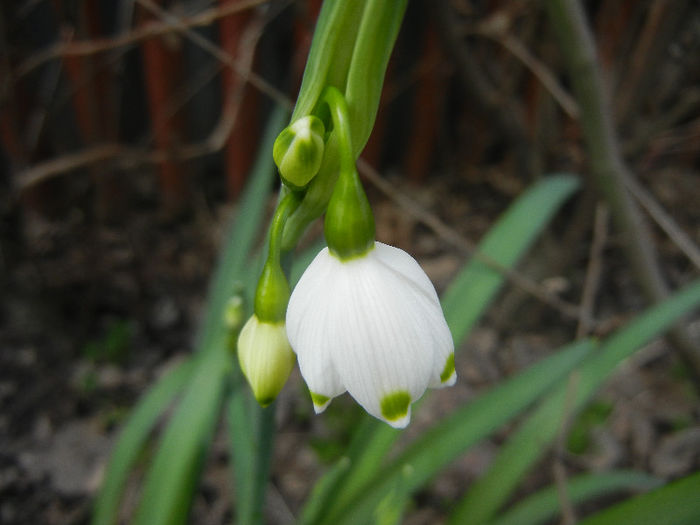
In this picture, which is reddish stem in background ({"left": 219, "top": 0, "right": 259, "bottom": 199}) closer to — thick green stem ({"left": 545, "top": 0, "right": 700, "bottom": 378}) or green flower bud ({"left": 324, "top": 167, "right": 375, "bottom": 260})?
thick green stem ({"left": 545, "top": 0, "right": 700, "bottom": 378})

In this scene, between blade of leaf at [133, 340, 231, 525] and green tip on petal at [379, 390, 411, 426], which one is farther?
blade of leaf at [133, 340, 231, 525]

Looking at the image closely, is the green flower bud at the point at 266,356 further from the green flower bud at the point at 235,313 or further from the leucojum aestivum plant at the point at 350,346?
the green flower bud at the point at 235,313

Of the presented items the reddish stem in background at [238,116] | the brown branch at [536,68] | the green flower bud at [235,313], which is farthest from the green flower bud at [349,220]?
the reddish stem in background at [238,116]

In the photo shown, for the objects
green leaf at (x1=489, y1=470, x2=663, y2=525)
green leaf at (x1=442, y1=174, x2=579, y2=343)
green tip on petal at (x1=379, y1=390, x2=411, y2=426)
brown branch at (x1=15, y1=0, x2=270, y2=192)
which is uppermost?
brown branch at (x1=15, y1=0, x2=270, y2=192)

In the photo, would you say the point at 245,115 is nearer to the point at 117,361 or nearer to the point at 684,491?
the point at 117,361

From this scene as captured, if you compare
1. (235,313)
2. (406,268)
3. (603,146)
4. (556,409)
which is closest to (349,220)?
(406,268)

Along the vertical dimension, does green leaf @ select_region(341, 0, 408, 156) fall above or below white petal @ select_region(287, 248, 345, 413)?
above

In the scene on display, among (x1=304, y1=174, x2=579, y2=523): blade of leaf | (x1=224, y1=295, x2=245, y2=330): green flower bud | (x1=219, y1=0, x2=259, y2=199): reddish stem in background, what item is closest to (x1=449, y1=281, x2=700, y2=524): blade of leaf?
(x1=304, y1=174, x2=579, y2=523): blade of leaf
